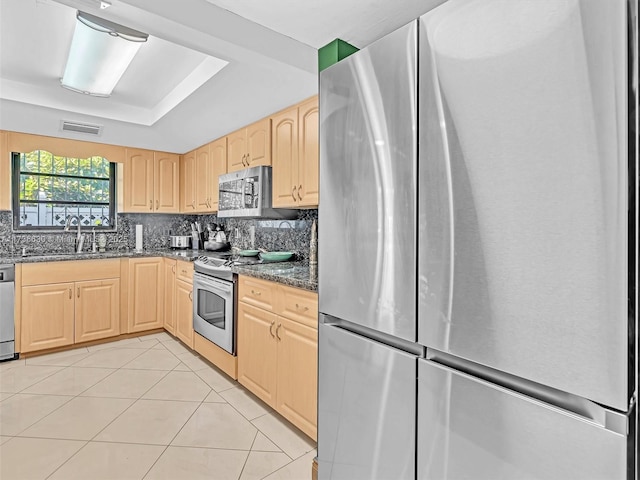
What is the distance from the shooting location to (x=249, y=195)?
10.1ft

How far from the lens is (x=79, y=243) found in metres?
4.06

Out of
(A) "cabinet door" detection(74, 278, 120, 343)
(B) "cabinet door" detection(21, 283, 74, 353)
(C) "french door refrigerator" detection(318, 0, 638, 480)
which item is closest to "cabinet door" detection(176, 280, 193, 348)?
(A) "cabinet door" detection(74, 278, 120, 343)

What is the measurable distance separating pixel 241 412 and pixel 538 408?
77.3 inches

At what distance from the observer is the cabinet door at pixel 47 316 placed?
3.34 meters

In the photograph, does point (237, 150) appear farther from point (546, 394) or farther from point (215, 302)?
point (546, 394)

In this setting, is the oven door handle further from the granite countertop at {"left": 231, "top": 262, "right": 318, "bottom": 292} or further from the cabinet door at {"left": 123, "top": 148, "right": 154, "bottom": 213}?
the cabinet door at {"left": 123, "top": 148, "right": 154, "bottom": 213}

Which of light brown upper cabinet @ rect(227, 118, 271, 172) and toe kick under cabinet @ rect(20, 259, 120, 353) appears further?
toe kick under cabinet @ rect(20, 259, 120, 353)

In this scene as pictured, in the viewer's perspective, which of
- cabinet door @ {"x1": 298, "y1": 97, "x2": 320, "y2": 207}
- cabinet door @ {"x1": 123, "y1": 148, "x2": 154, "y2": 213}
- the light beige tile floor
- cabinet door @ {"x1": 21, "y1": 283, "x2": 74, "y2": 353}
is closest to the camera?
the light beige tile floor

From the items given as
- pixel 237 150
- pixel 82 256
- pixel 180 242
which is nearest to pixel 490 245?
pixel 237 150

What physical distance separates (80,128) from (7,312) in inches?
A: 70.5

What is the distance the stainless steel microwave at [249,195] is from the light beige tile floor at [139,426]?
Answer: 4.45 ft

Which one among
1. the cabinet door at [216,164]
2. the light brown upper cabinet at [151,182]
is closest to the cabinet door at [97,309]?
the light brown upper cabinet at [151,182]

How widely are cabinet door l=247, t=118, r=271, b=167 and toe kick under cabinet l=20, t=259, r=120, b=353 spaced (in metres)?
1.90

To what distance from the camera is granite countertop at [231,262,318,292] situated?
1992 mm
